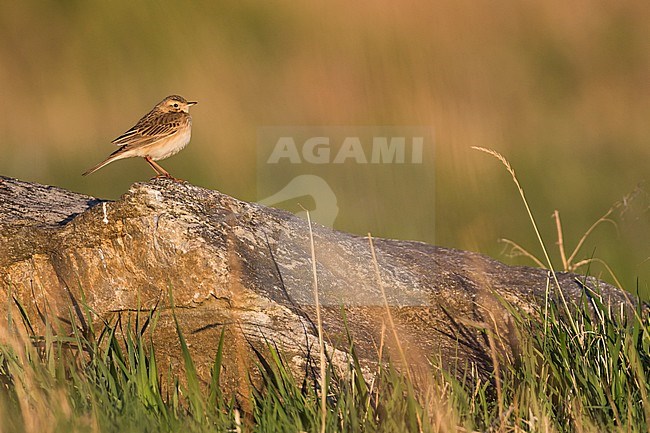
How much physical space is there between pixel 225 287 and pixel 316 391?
0.54 m

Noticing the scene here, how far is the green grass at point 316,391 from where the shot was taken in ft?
10.6

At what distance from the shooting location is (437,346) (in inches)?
156

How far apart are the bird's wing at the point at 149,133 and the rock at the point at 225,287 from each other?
1.95 metres

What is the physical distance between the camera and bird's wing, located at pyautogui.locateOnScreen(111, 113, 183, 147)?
248 inches

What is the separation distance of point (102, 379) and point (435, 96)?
7250 mm

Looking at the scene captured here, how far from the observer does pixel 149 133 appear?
630cm

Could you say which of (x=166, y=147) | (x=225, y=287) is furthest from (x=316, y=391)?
(x=166, y=147)

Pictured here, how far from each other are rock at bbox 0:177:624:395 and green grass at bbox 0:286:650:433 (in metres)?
0.09

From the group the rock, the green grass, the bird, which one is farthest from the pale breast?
the green grass

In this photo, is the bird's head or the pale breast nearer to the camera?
the pale breast

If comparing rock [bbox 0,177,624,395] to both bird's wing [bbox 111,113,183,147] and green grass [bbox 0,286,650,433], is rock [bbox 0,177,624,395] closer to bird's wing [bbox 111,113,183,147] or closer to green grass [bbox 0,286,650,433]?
green grass [bbox 0,286,650,433]

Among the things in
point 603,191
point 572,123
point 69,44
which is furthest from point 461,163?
point 69,44

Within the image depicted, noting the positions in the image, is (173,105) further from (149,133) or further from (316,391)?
(316,391)

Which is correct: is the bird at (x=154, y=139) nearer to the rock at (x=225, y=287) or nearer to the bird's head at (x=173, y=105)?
the bird's head at (x=173, y=105)
